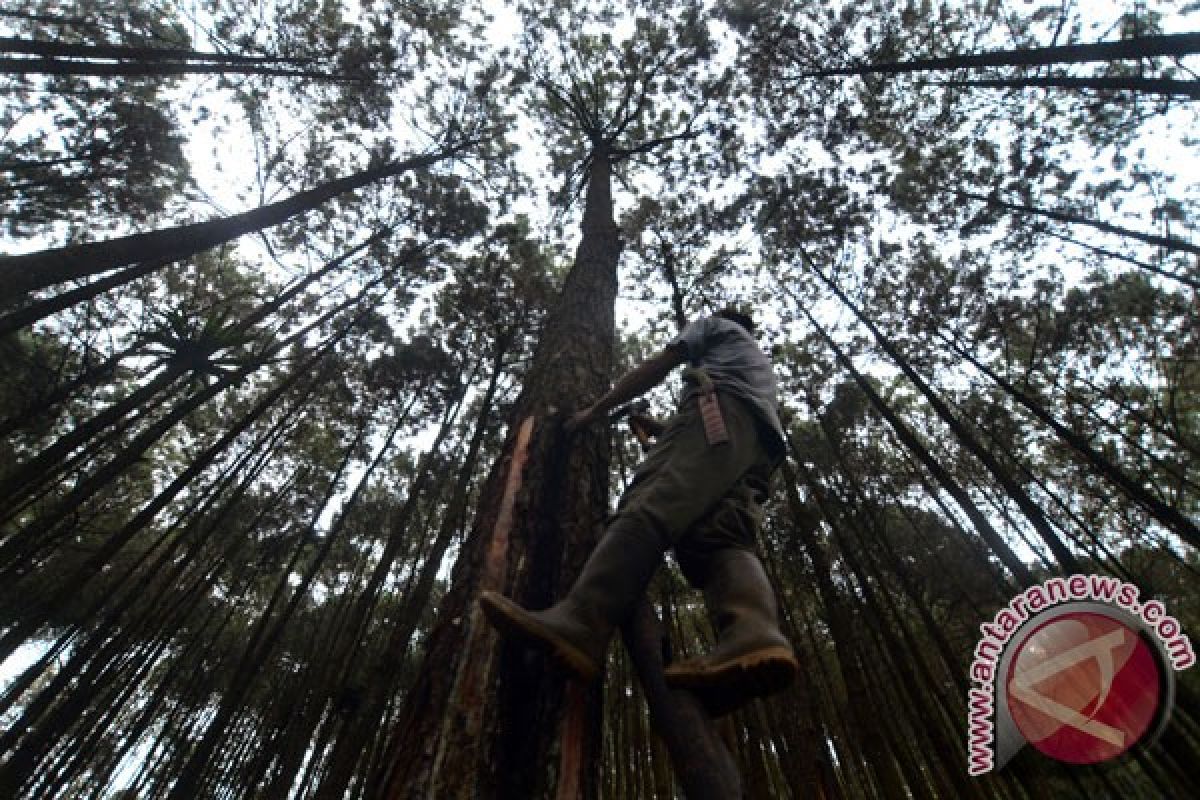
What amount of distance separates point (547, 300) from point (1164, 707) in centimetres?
716

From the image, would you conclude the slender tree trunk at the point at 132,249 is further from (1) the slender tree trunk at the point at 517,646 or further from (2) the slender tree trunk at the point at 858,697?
(2) the slender tree trunk at the point at 858,697

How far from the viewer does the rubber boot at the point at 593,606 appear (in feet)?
4.00

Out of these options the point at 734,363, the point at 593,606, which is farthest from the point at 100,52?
the point at 593,606

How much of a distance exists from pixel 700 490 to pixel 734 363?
69 cm

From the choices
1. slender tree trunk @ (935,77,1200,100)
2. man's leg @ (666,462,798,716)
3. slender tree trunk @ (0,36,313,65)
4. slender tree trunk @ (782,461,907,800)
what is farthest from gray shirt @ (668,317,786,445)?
slender tree trunk @ (0,36,313,65)

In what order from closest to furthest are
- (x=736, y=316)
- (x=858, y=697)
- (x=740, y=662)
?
(x=740, y=662) → (x=736, y=316) → (x=858, y=697)

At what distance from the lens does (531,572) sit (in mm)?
1696

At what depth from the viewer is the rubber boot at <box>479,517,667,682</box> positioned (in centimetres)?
122

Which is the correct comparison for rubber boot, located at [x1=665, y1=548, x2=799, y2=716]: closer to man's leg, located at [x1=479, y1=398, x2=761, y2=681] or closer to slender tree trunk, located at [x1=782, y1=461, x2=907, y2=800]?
man's leg, located at [x1=479, y1=398, x2=761, y2=681]

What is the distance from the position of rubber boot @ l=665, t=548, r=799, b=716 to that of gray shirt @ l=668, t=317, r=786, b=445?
0.71 meters

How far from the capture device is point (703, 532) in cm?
162

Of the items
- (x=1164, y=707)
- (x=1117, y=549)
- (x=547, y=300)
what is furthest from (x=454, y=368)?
(x=1117, y=549)

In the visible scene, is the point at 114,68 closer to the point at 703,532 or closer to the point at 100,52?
the point at 100,52

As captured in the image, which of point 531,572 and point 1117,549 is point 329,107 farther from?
point 1117,549
